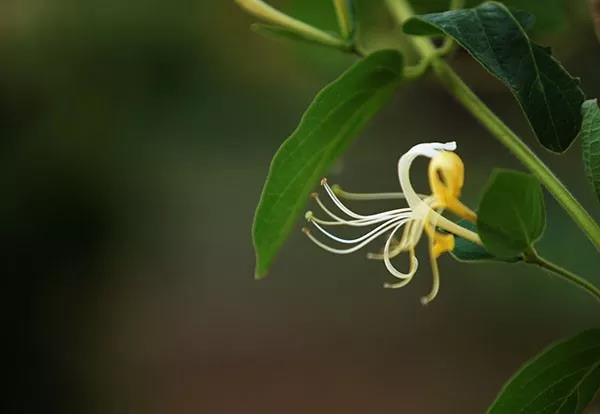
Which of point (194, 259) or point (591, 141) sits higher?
point (591, 141)

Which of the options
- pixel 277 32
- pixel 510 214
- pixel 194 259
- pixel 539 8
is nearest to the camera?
pixel 510 214

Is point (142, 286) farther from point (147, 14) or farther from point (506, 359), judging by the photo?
point (506, 359)

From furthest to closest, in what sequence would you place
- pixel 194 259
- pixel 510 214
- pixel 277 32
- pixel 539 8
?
pixel 194 259 < pixel 539 8 < pixel 277 32 < pixel 510 214

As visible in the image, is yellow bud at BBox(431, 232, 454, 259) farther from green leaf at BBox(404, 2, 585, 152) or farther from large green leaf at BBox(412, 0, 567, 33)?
large green leaf at BBox(412, 0, 567, 33)

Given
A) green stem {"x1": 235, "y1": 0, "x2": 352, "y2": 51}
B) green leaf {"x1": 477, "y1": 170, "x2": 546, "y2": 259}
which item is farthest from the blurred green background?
green leaf {"x1": 477, "y1": 170, "x2": 546, "y2": 259}

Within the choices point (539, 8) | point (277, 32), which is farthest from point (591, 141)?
point (539, 8)

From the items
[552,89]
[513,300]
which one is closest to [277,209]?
[552,89]

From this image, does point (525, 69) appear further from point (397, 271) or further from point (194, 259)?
point (194, 259)
